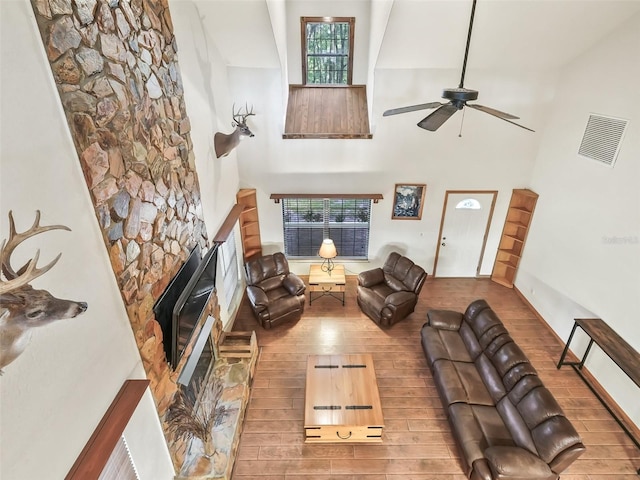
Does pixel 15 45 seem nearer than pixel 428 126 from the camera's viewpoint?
Yes

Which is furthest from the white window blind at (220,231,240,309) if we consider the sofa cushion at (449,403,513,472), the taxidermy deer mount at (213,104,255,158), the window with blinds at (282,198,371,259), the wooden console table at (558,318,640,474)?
the wooden console table at (558,318,640,474)

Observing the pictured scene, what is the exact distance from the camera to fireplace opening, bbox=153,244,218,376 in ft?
9.60

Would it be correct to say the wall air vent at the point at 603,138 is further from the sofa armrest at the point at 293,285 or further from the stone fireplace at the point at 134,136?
the stone fireplace at the point at 134,136

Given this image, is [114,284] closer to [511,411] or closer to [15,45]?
[15,45]

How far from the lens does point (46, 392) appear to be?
1.65 metres

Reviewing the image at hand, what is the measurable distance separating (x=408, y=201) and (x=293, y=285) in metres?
2.68

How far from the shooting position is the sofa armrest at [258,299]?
5.38m

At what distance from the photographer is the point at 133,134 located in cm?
248

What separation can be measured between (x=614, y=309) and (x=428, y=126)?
139 inches

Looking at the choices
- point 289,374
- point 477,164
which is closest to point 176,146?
point 289,374

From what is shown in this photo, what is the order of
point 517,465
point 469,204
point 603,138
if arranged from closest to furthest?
point 517,465 → point 603,138 → point 469,204

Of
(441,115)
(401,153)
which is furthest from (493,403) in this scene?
(401,153)

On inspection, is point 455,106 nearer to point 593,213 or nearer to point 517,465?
point 593,213

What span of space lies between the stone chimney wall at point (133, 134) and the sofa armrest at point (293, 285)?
2.65 m
